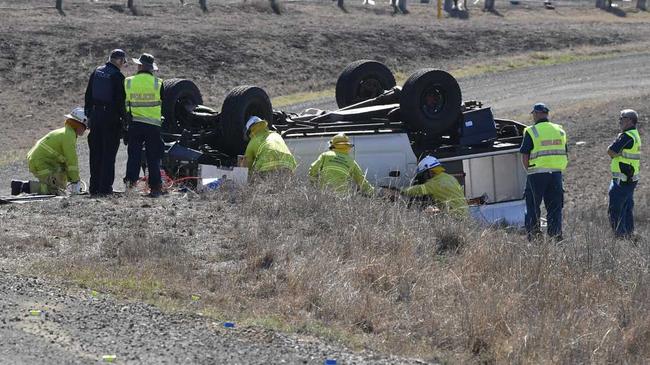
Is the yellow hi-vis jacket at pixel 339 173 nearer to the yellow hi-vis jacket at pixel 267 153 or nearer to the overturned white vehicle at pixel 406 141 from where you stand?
the yellow hi-vis jacket at pixel 267 153

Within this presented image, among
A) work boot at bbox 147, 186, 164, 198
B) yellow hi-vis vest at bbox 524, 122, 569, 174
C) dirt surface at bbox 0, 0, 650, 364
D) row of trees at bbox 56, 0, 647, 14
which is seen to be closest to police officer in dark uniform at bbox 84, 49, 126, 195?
work boot at bbox 147, 186, 164, 198

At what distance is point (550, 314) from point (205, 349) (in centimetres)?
275

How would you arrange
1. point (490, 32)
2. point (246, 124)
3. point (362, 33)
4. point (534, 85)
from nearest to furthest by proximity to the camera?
point (246, 124)
point (534, 85)
point (362, 33)
point (490, 32)

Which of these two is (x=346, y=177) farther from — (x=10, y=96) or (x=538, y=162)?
(x=10, y=96)

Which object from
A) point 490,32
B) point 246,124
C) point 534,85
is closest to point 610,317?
point 246,124

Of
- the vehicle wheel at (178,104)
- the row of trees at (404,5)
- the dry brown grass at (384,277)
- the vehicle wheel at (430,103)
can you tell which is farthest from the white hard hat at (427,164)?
the row of trees at (404,5)

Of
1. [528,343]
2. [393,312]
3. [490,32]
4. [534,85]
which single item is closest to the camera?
[528,343]

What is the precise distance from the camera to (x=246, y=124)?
1352 cm

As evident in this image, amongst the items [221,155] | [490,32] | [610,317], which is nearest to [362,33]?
[490,32]

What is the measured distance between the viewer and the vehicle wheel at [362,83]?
15875 millimetres

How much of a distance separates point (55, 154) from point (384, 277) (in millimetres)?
5996

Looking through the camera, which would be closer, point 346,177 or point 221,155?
point 346,177

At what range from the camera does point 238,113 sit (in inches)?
537

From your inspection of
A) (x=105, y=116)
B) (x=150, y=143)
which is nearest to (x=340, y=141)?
(x=150, y=143)
